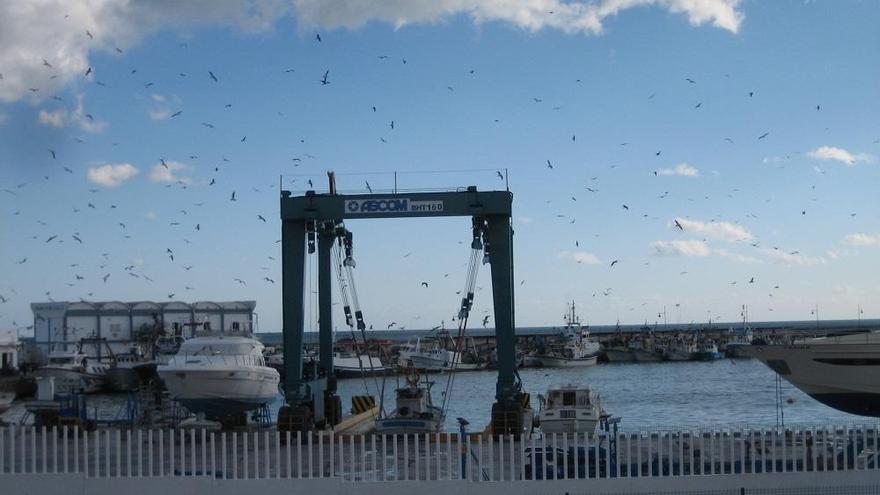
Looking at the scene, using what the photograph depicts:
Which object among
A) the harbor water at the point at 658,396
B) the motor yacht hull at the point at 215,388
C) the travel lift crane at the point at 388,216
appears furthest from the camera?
the harbor water at the point at 658,396

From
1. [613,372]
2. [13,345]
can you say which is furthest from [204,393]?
[613,372]

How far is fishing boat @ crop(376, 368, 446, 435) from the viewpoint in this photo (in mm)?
29609

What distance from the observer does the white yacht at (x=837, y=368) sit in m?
33.1

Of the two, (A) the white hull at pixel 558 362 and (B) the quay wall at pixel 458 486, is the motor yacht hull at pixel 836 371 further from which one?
(A) the white hull at pixel 558 362

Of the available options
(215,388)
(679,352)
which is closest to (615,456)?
(215,388)

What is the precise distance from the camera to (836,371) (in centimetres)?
3369

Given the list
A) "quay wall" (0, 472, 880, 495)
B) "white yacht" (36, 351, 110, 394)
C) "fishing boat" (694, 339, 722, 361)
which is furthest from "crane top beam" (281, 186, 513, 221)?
"fishing boat" (694, 339, 722, 361)

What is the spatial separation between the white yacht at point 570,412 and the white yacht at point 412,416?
155 inches

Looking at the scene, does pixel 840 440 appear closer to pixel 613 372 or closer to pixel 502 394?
pixel 502 394

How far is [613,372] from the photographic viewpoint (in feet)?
Result: 331

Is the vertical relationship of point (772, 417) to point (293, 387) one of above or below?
below

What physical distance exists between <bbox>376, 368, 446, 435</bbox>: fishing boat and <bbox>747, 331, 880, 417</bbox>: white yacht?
38.8 feet

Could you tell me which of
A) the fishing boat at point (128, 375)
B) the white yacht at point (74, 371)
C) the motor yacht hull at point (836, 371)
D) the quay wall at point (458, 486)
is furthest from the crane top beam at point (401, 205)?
the fishing boat at point (128, 375)

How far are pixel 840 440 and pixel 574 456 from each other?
401 cm
